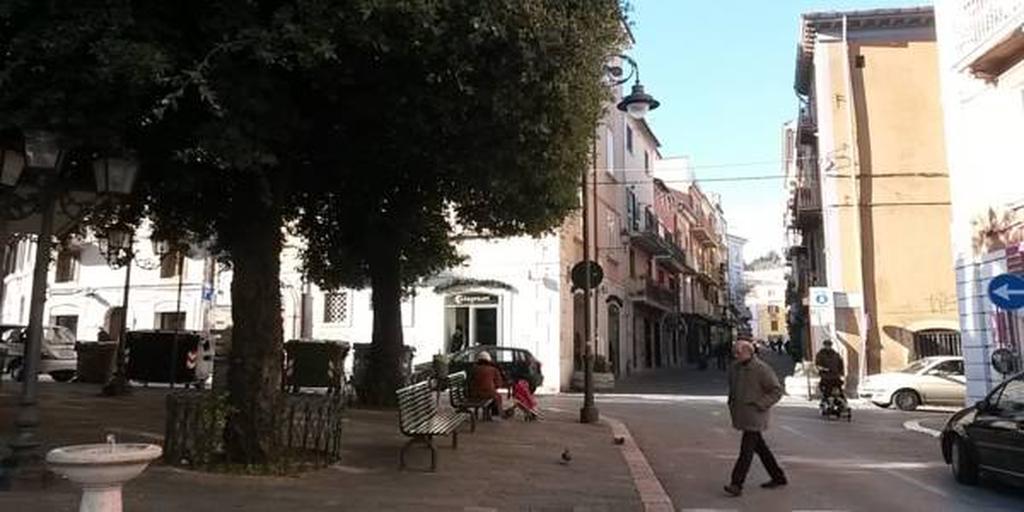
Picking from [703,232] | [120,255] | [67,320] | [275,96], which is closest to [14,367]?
[120,255]

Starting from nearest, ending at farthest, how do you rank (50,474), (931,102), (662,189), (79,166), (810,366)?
1. (50,474)
2. (79,166)
3. (810,366)
4. (931,102)
5. (662,189)

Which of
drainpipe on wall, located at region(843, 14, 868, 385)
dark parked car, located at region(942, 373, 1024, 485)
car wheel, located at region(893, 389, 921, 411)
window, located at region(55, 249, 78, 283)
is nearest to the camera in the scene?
dark parked car, located at region(942, 373, 1024, 485)

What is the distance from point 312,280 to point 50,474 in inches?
493

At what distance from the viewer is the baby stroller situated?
65.1 ft

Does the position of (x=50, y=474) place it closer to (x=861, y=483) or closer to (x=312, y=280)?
(x=861, y=483)

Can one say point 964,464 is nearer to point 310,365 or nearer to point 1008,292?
point 1008,292

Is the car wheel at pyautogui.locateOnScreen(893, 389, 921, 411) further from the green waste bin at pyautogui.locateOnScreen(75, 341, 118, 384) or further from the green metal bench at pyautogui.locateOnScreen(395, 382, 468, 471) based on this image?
the green waste bin at pyautogui.locateOnScreen(75, 341, 118, 384)

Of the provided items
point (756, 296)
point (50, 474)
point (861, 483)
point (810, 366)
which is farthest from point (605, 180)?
point (756, 296)

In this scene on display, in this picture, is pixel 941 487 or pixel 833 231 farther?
pixel 833 231

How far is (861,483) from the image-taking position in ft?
35.7

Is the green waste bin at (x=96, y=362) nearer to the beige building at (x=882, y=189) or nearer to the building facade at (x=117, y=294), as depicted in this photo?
the building facade at (x=117, y=294)

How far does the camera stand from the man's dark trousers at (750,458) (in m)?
10.0

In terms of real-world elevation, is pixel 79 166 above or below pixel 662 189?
below

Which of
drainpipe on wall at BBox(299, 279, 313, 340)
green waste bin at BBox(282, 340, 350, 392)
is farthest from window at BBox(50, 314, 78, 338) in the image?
green waste bin at BBox(282, 340, 350, 392)
